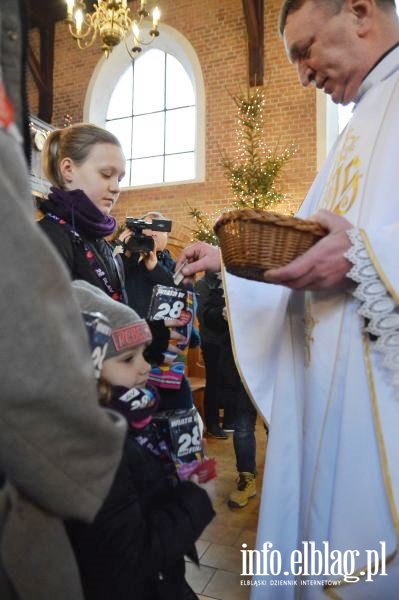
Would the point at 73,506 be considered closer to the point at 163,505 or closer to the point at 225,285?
the point at 163,505

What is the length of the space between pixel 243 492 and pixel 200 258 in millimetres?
1762

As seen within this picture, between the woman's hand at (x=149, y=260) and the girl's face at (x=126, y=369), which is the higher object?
the woman's hand at (x=149, y=260)

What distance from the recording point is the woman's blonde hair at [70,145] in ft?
5.12

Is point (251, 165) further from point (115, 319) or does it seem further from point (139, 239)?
point (115, 319)

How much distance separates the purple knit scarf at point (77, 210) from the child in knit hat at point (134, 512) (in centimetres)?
54

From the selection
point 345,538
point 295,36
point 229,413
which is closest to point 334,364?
point 345,538

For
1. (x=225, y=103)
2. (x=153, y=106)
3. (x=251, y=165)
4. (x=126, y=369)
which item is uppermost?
(x=153, y=106)

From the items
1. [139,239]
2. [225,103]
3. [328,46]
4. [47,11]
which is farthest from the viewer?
[47,11]

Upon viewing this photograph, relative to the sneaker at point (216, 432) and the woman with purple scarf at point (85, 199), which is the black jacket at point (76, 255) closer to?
the woman with purple scarf at point (85, 199)

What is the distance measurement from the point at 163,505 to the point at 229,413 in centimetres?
312

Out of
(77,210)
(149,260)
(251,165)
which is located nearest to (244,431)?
(149,260)

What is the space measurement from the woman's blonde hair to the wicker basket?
731 millimetres

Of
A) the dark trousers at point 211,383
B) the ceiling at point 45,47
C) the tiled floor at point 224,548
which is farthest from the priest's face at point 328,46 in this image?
the ceiling at point 45,47

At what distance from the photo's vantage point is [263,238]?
1.03 meters
